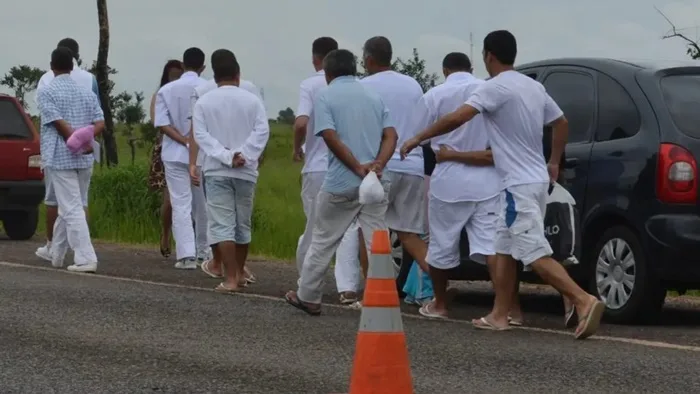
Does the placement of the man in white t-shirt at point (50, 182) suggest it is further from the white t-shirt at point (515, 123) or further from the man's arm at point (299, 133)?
the white t-shirt at point (515, 123)

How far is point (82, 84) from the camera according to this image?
14516mm

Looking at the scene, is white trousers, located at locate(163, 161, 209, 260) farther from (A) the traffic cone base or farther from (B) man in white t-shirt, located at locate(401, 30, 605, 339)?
(A) the traffic cone base

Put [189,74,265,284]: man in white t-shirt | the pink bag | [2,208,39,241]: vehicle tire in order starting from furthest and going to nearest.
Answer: [2,208,39,241]: vehicle tire, the pink bag, [189,74,265,284]: man in white t-shirt

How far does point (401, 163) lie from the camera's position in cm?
1101

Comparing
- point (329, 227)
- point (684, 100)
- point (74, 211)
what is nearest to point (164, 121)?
point (74, 211)

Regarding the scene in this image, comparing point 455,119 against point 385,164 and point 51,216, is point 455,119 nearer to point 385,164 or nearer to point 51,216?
point 385,164

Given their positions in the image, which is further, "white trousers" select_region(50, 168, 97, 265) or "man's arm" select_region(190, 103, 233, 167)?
"white trousers" select_region(50, 168, 97, 265)

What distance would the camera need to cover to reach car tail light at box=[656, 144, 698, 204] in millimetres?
9773

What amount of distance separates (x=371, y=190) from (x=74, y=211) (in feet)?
14.9

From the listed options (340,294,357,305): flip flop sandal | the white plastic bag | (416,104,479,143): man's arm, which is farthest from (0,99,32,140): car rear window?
(416,104,479,143): man's arm

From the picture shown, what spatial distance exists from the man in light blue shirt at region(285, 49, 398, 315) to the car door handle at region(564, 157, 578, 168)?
3.64 feet

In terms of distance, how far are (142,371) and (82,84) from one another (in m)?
7.01

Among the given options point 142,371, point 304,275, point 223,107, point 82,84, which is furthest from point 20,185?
point 142,371

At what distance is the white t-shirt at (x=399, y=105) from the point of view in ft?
36.1
